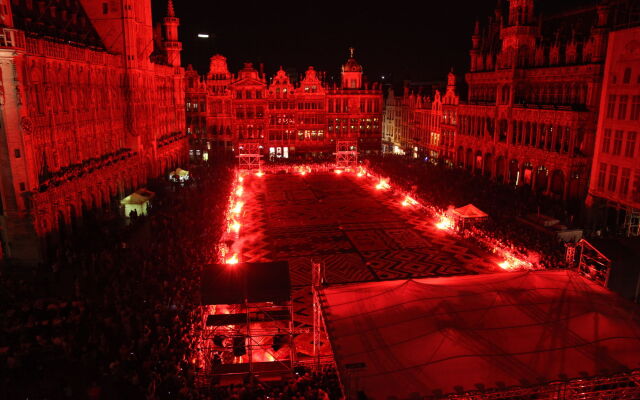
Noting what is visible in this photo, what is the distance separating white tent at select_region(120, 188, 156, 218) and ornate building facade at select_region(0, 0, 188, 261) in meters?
1.66

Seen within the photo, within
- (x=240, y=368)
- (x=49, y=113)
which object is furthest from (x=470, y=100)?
(x=240, y=368)

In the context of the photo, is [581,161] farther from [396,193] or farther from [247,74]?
[247,74]

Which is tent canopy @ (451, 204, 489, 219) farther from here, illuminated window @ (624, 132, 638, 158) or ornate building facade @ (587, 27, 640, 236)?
illuminated window @ (624, 132, 638, 158)

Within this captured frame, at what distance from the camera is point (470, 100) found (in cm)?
5216

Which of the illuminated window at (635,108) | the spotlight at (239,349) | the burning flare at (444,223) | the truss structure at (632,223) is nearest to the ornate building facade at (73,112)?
the spotlight at (239,349)

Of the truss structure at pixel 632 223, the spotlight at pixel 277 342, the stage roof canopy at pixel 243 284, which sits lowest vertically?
the spotlight at pixel 277 342

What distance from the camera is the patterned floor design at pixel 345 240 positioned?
24.2 metres

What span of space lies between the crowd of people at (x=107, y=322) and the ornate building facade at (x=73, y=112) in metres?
3.04

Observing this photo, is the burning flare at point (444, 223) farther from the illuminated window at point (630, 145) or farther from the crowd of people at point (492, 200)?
the illuminated window at point (630, 145)

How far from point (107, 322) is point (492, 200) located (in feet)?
92.4

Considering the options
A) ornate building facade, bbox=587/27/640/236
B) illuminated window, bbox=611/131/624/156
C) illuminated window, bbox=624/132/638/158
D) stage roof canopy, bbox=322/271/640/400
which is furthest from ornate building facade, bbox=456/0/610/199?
stage roof canopy, bbox=322/271/640/400

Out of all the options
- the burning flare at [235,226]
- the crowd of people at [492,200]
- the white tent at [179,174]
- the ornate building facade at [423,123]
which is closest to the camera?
the crowd of people at [492,200]

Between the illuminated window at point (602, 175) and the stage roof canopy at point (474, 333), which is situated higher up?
the illuminated window at point (602, 175)

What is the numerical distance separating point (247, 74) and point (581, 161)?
42585mm
